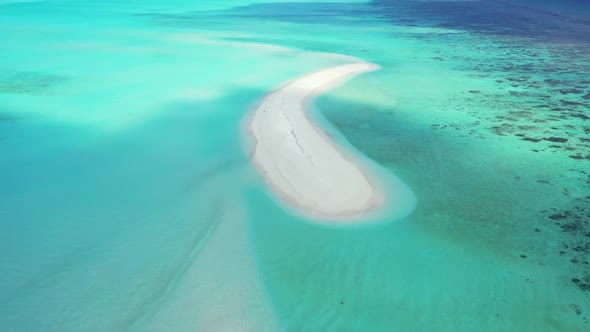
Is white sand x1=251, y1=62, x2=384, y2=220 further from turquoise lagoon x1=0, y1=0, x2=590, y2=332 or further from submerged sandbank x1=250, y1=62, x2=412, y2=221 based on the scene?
turquoise lagoon x1=0, y1=0, x2=590, y2=332

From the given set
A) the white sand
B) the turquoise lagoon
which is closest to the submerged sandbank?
the white sand

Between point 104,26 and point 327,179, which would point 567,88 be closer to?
point 327,179

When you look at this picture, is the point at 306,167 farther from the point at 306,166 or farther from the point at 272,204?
the point at 272,204

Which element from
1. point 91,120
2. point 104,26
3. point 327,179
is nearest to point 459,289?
point 327,179

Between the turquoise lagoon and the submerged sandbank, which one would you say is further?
the submerged sandbank

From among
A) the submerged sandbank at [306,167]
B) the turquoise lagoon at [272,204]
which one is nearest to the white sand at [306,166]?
the submerged sandbank at [306,167]
